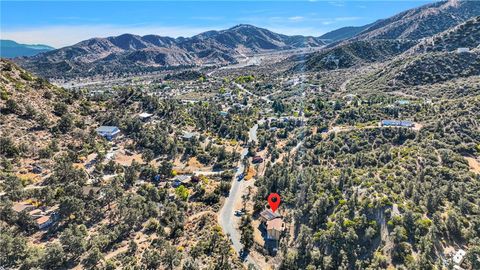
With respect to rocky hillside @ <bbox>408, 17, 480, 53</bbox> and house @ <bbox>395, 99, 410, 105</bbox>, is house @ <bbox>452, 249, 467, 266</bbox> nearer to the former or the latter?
house @ <bbox>395, 99, 410, 105</bbox>

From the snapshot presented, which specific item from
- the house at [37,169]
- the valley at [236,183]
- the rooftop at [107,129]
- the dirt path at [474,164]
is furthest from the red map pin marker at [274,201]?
the rooftop at [107,129]

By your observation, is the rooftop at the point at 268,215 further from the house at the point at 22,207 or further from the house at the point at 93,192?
the house at the point at 22,207

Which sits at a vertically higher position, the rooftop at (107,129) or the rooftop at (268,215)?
the rooftop at (107,129)

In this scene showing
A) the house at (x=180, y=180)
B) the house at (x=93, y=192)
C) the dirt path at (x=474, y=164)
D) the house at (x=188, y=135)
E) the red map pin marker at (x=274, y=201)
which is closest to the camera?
the house at (x=93, y=192)

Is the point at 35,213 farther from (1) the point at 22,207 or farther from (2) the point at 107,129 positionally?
(2) the point at 107,129

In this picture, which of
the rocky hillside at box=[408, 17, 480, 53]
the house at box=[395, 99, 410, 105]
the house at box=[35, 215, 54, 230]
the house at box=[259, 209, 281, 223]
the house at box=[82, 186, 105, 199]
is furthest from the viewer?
the rocky hillside at box=[408, 17, 480, 53]

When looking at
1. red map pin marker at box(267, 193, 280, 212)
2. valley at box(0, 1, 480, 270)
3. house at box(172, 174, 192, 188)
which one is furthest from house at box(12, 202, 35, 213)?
red map pin marker at box(267, 193, 280, 212)
